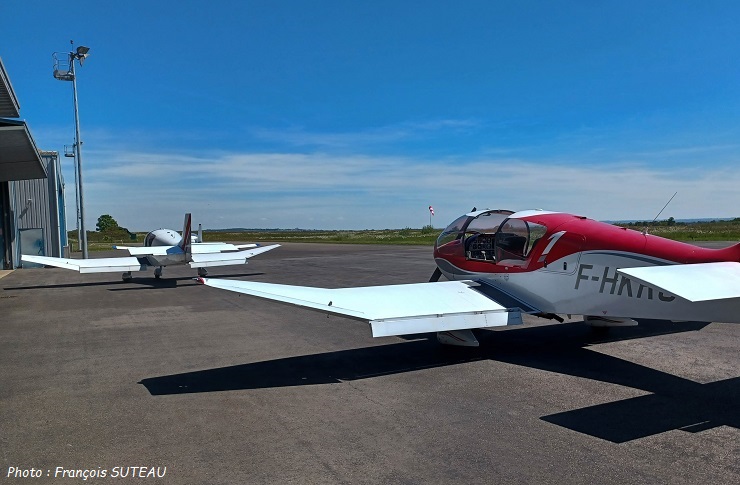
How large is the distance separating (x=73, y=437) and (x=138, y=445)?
2.69 ft

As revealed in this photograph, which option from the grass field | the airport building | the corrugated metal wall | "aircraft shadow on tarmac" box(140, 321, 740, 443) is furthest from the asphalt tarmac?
the corrugated metal wall

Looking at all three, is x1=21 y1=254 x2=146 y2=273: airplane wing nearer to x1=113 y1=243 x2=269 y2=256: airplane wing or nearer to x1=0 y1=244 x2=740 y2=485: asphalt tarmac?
x1=113 y1=243 x2=269 y2=256: airplane wing

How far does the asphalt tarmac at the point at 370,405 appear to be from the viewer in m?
4.32

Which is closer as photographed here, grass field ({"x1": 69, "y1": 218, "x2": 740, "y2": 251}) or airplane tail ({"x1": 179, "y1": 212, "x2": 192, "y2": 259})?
airplane tail ({"x1": 179, "y1": 212, "x2": 192, "y2": 259})

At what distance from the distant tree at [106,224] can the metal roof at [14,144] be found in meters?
122

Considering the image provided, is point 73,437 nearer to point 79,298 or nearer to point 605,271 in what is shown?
point 605,271

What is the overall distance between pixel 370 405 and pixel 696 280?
3968 mm

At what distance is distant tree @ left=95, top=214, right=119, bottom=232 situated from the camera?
449 feet

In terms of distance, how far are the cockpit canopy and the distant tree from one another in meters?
145

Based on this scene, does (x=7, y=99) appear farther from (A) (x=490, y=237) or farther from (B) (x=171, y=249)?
(A) (x=490, y=237)

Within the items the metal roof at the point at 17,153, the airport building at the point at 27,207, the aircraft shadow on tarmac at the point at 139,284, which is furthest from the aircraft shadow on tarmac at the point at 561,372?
the airport building at the point at 27,207

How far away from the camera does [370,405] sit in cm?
596

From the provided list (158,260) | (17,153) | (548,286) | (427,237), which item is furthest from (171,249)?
(427,237)

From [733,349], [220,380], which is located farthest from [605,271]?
[220,380]
